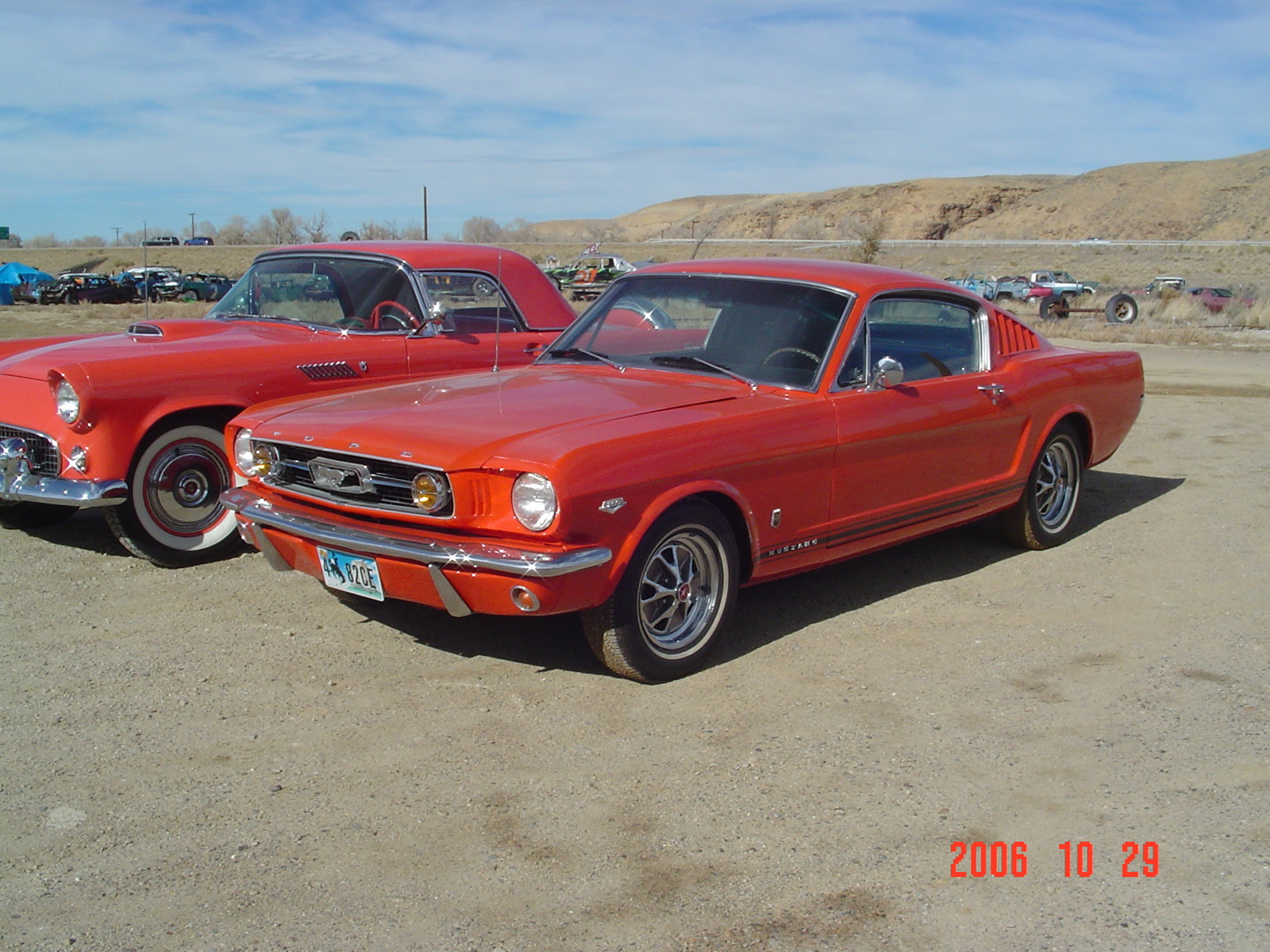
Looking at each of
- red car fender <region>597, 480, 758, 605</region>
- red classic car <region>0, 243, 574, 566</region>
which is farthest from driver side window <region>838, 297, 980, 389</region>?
red classic car <region>0, 243, 574, 566</region>

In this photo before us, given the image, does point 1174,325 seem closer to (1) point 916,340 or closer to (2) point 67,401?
(1) point 916,340

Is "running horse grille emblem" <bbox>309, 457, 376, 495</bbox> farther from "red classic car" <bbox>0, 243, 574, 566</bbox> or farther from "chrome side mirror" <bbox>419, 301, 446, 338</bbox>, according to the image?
"chrome side mirror" <bbox>419, 301, 446, 338</bbox>

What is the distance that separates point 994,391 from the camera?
18.3 feet

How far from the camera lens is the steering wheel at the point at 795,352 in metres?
4.85

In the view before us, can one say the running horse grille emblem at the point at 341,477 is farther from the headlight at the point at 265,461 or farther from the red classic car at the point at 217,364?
the red classic car at the point at 217,364

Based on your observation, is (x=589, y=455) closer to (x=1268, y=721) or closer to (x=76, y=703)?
(x=76, y=703)

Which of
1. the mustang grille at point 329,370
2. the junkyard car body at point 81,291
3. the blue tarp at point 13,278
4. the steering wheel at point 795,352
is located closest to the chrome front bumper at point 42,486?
the mustang grille at point 329,370

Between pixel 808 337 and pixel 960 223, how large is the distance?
9977 centimetres

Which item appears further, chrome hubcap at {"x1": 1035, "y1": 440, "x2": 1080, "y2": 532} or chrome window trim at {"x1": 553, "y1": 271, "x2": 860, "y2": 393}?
chrome hubcap at {"x1": 1035, "y1": 440, "x2": 1080, "y2": 532}

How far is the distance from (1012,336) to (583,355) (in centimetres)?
237

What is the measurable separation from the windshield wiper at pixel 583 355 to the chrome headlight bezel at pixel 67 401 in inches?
86.7

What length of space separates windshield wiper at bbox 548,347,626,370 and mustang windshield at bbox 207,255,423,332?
1.41m

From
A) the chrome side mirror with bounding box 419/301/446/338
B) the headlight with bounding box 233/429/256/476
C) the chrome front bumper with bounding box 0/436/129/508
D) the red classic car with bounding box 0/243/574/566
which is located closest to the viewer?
the headlight with bounding box 233/429/256/476
